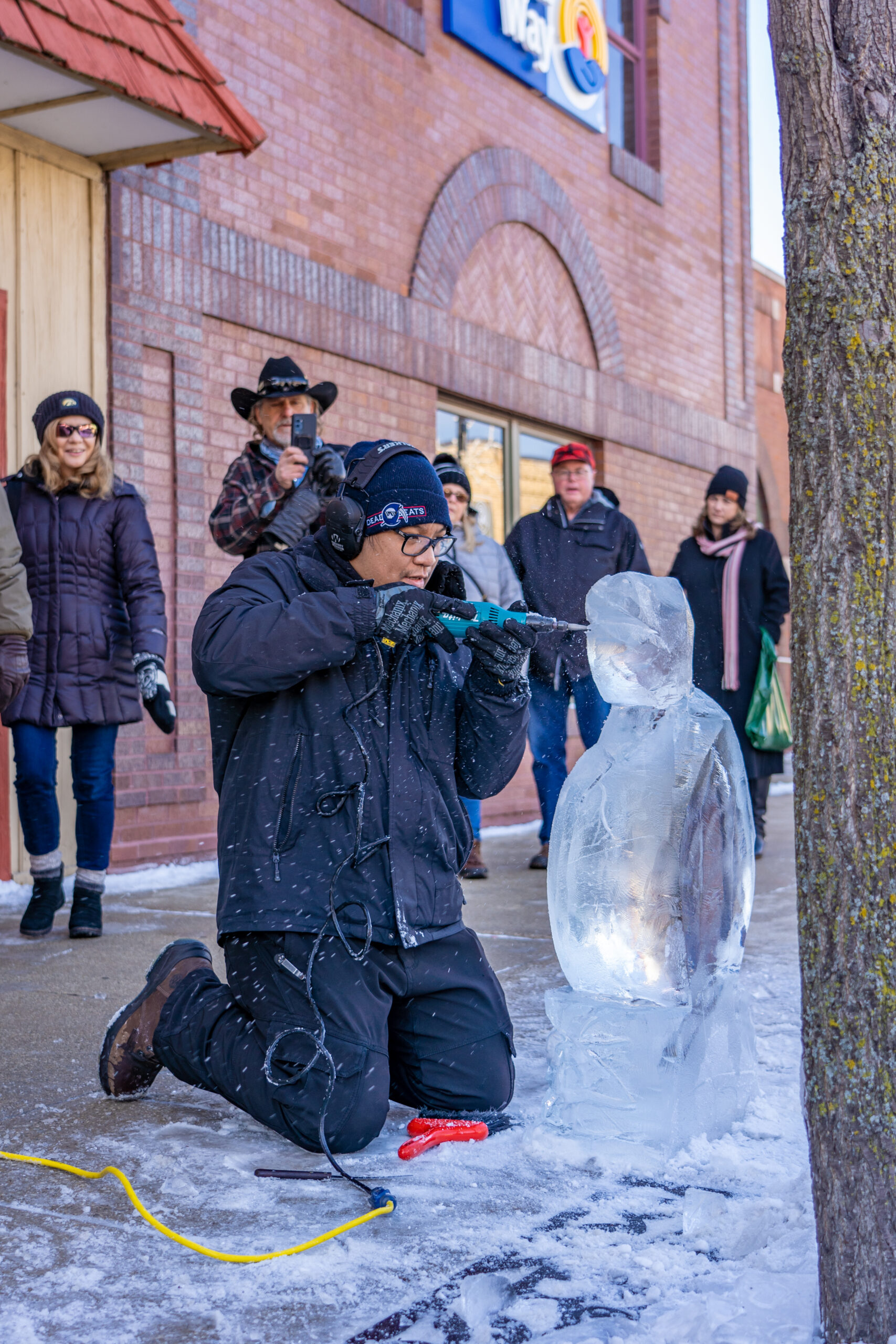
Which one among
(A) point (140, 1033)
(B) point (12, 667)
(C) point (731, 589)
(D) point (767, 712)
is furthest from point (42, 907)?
(C) point (731, 589)

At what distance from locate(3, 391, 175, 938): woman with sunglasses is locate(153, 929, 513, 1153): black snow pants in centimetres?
209

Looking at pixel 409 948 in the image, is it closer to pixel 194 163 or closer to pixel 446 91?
pixel 194 163

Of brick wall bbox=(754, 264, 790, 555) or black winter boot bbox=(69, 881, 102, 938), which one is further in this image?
brick wall bbox=(754, 264, 790, 555)

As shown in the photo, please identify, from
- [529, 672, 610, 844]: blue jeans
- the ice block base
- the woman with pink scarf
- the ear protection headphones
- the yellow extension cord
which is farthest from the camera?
the woman with pink scarf

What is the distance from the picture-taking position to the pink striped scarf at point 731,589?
671cm

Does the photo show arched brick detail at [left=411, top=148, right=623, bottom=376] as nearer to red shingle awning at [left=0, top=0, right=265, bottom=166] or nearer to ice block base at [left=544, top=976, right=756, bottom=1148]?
red shingle awning at [left=0, top=0, right=265, bottom=166]

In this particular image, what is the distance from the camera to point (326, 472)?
4.40 m

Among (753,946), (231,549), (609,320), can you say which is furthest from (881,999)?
(609,320)

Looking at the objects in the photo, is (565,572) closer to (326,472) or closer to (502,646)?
(326,472)

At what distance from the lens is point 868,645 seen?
1.86 meters

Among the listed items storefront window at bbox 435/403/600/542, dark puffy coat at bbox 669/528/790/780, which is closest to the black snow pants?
dark puffy coat at bbox 669/528/790/780

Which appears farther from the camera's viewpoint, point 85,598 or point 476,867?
point 476,867

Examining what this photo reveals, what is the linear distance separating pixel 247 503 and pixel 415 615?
2.07 meters

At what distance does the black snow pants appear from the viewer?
8.95 feet
